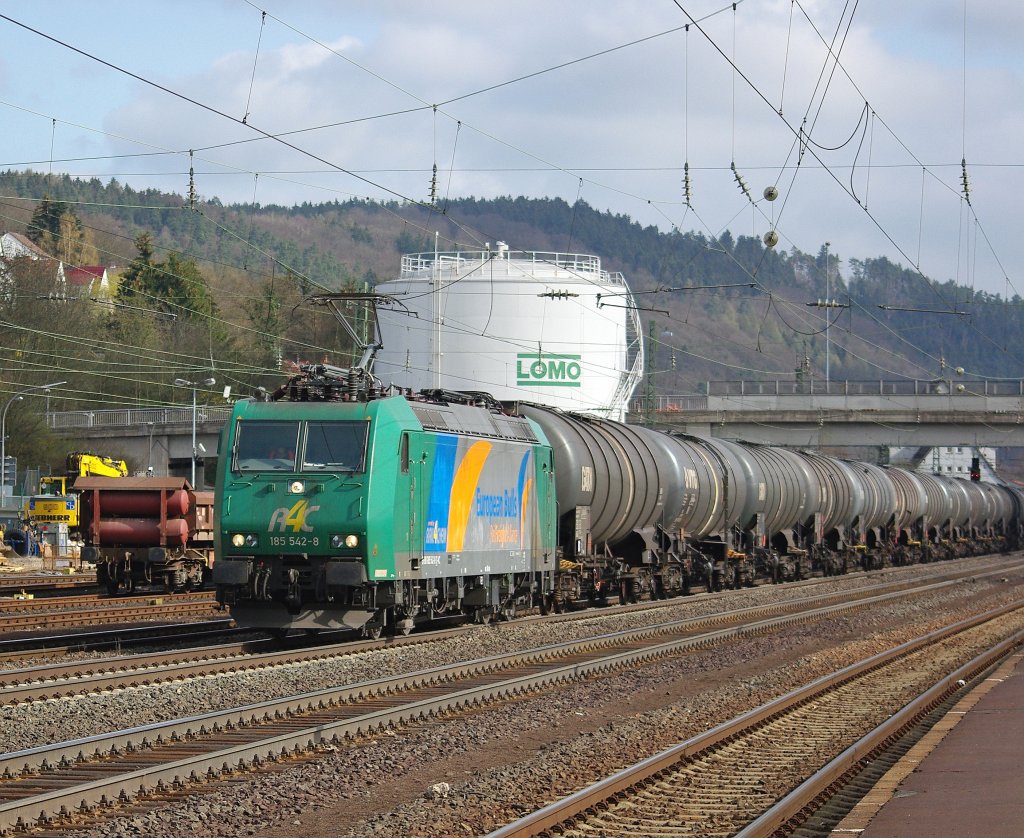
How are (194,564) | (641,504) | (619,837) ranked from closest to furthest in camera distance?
(619,837), (641,504), (194,564)

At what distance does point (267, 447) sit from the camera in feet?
62.2

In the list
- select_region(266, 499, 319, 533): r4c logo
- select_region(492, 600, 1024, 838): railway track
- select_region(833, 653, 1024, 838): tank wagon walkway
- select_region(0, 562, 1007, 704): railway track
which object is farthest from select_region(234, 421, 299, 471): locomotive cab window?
select_region(833, 653, 1024, 838): tank wagon walkway

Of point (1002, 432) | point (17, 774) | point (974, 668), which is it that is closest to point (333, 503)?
point (17, 774)

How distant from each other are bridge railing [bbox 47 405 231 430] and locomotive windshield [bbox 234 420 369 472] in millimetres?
49223

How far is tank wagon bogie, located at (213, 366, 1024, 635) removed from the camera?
18.5m

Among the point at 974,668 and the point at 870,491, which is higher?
the point at 870,491

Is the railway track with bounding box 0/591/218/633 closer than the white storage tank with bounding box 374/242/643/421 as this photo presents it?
Yes

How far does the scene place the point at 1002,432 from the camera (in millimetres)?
72438

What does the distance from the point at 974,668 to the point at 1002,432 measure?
185 feet

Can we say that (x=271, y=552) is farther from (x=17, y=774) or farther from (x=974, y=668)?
(x=974, y=668)

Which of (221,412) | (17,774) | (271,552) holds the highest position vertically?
(221,412)

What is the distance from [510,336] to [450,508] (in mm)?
45912

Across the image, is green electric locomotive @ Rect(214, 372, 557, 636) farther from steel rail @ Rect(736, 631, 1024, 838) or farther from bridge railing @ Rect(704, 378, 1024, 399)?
bridge railing @ Rect(704, 378, 1024, 399)

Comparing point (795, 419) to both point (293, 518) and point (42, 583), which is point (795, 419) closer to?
point (42, 583)
